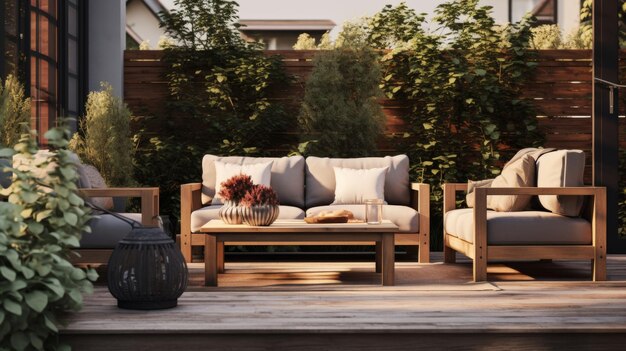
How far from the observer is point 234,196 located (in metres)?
5.16

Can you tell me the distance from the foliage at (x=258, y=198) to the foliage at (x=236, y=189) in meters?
0.04

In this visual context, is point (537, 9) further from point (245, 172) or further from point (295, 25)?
point (245, 172)

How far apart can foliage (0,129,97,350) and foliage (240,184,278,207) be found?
146cm

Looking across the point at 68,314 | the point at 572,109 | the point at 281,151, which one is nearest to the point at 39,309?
the point at 68,314

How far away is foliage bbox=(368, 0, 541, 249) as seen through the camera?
7.95 m

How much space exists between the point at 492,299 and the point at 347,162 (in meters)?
2.69

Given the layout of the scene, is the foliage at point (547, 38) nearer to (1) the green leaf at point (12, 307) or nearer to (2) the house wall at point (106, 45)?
(2) the house wall at point (106, 45)

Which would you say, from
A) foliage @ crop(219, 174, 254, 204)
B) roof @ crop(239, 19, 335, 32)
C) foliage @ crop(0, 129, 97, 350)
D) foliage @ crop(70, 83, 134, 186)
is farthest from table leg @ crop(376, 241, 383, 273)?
roof @ crop(239, 19, 335, 32)

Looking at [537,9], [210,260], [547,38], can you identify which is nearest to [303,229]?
[210,260]

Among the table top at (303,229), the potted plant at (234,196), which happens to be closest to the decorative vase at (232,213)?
the potted plant at (234,196)

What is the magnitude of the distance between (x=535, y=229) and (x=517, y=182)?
18.5 inches

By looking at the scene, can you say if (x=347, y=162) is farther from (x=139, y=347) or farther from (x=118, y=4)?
(x=139, y=347)

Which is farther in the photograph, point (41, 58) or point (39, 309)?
point (41, 58)

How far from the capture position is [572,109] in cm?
813
